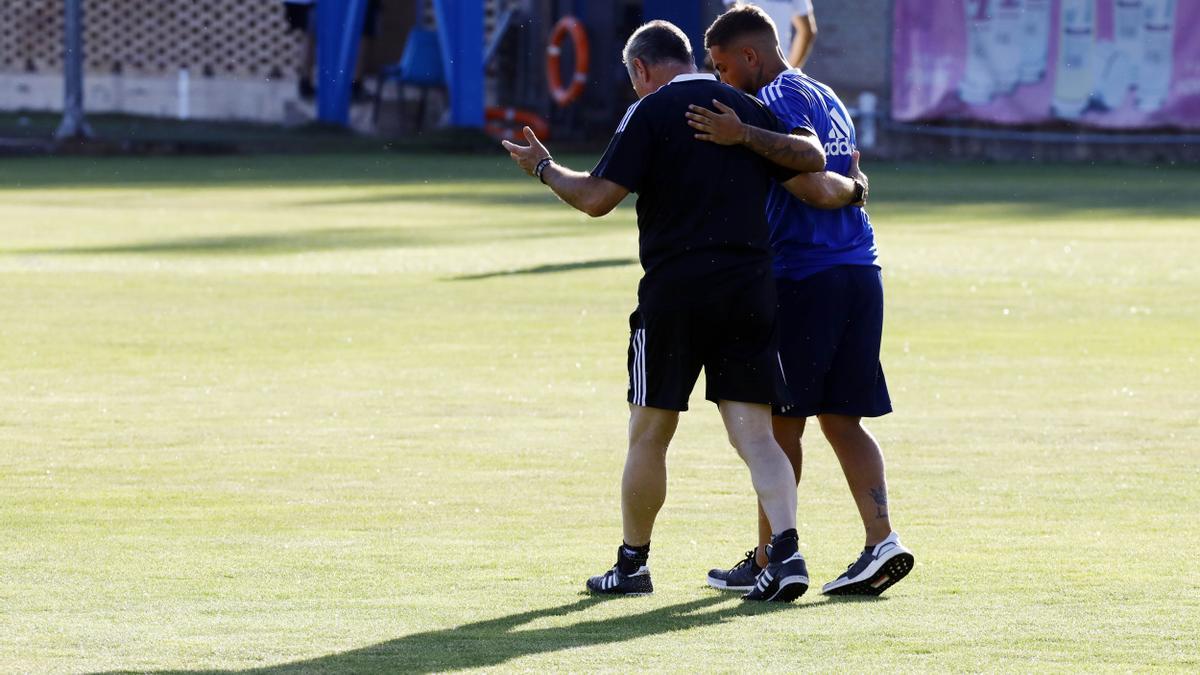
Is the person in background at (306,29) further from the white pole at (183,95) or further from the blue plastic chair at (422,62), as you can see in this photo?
the blue plastic chair at (422,62)

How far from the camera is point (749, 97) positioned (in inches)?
248

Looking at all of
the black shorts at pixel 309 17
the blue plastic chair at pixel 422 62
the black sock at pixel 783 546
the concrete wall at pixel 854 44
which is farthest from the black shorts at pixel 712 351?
the black shorts at pixel 309 17

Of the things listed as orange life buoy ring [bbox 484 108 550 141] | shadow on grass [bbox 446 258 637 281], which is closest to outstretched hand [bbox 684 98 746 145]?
shadow on grass [bbox 446 258 637 281]

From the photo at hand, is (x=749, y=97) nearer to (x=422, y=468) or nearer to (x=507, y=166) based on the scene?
(x=422, y=468)

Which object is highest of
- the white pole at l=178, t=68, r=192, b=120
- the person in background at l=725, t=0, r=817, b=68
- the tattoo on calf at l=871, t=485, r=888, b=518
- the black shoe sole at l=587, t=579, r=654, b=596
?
the tattoo on calf at l=871, t=485, r=888, b=518

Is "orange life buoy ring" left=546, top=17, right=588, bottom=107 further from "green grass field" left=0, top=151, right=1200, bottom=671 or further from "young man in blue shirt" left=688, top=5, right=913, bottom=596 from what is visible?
"young man in blue shirt" left=688, top=5, right=913, bottom=596

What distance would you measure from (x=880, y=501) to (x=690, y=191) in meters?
1.09

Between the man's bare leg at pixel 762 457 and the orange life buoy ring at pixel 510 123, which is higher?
the man's bare leg at pixel 762 457

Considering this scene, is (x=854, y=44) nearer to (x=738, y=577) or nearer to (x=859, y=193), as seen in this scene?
(x=859, y=193)

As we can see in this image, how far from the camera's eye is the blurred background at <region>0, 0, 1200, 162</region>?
33062 millimetres

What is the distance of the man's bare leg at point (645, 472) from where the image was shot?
6.43 metres

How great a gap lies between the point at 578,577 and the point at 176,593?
1162 mm

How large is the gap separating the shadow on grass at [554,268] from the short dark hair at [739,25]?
944cm

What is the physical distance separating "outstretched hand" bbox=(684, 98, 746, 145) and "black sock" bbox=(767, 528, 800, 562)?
1079 mm
